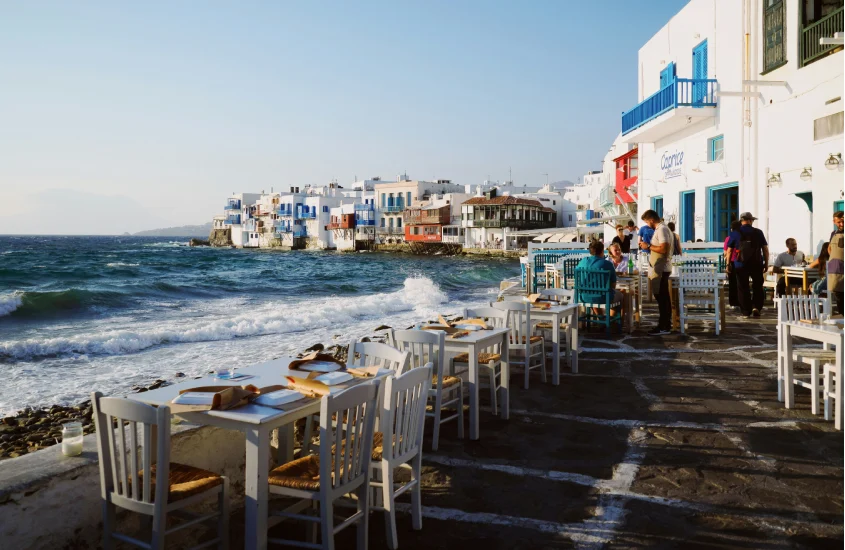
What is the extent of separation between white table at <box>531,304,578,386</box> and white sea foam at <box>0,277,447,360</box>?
9.23 meters

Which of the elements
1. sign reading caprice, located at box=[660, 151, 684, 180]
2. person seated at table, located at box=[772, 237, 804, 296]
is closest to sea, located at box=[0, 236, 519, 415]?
sign reading caprice, located at box=[660, 151, 684, 180]

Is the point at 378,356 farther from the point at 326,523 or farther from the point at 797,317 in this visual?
the point at 797,317

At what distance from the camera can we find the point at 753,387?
636cm

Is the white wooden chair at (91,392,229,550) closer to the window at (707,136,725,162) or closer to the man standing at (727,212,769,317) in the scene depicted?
the man standing at (727,212,769,317)

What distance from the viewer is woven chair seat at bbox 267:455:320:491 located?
307cm

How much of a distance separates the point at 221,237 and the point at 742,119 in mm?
110477

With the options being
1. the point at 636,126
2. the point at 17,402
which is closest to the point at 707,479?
the point at 17,402

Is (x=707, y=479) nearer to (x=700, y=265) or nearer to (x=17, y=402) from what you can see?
(x=700, y=265)

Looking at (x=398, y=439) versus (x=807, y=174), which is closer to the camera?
(x=398, y=439)

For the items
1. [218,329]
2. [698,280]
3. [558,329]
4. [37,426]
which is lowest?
[37,426]

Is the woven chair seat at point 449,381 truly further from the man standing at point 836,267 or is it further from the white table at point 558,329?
the man standing at point 836,267

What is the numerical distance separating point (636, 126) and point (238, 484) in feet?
53.8

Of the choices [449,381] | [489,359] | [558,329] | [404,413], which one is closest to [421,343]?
[449,381]

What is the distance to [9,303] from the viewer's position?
868 inches
